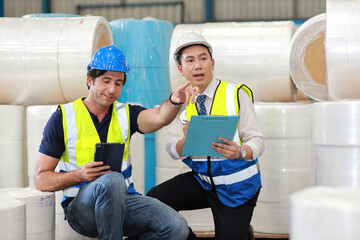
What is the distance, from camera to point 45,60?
11.7 ft

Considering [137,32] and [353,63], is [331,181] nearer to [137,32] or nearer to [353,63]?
[353,63]

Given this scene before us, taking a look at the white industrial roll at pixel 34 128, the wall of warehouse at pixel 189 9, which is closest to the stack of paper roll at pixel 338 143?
the white industrial roll at pixel 34 128

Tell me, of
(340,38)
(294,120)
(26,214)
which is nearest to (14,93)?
(26,214)

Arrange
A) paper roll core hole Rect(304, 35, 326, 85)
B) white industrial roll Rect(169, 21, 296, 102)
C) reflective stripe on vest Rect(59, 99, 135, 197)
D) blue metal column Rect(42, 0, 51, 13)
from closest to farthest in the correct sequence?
reflective stripe on vest Rect(59, 99, 135, 197) < paper roll core hole Rect(304, 35, 326, 85) < white industrial roll Rect(169, 21, 296, 102) < blue metal column Rect(42, 0, 51, 13)

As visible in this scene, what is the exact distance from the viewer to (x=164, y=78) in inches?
191

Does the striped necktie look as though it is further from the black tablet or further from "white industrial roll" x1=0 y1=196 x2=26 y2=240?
"white industrial roll" x1=0 y1=196 x2=26 y2=240

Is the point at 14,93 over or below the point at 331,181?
over

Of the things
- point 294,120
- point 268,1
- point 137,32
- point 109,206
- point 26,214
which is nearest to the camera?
point 109,206

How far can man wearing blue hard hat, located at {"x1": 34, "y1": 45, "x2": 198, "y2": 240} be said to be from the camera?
251 centimetres

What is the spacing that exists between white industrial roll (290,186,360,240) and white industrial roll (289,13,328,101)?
2340 mm

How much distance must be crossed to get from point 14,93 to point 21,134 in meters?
0.29

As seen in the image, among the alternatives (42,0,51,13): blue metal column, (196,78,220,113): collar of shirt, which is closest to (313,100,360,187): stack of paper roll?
(196,78,220,113): collar of shirt

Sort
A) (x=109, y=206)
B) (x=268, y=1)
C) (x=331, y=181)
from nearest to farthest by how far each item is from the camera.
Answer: (x=109, y=206)
(x=331, y=181)
(x=268, y=1)

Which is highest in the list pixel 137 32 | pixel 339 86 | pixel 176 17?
pixel 176 17
